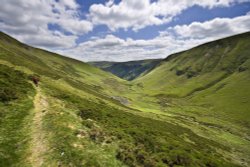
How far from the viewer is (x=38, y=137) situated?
90.4ft

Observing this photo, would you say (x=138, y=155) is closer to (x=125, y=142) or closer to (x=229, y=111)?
(x=125, y=142)

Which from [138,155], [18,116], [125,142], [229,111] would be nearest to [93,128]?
[125,142]

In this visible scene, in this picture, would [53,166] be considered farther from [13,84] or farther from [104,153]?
→ [13,84]

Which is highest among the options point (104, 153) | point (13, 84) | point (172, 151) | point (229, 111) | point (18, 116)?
point (13, 84)

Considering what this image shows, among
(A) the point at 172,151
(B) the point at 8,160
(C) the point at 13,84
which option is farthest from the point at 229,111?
(B) the point at 8,160

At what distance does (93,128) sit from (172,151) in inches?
498

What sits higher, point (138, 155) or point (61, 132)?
point (61, 132)

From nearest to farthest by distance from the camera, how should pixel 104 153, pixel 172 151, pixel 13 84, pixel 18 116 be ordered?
pixel 104 153, pixel 18 116, pixel 172 151, pixel 13 84

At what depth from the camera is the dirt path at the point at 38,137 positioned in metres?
23.8

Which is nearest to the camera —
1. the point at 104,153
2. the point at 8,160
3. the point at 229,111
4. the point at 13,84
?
the point at 8,160

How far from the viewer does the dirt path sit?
2376 centimetres

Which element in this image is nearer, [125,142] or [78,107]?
[125,142]

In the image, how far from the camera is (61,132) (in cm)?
2880

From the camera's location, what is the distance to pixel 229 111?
168000mm
